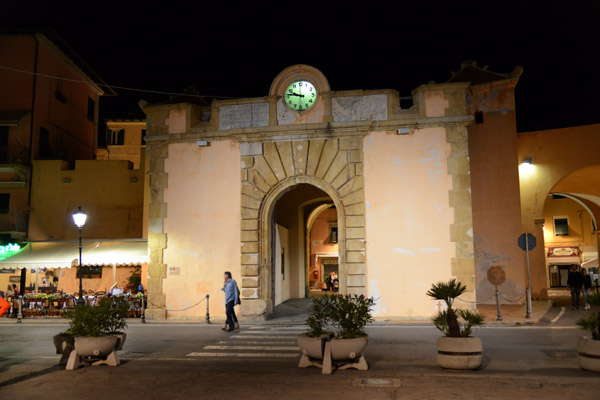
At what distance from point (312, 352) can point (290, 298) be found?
17.4 meters

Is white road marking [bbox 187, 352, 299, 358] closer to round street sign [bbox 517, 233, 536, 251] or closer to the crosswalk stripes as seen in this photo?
the crosswalk stripes

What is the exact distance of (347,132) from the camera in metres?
18.4

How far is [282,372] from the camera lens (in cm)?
927

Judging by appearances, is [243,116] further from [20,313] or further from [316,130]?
[20,313]

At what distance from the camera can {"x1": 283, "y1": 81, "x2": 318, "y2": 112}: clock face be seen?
18.9 meters

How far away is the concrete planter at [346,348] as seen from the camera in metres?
9.07

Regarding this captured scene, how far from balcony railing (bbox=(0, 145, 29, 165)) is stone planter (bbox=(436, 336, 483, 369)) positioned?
22522mm

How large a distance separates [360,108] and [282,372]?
11363 millimetres

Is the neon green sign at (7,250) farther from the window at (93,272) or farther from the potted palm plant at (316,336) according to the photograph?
the potted palm plant at (316,336)

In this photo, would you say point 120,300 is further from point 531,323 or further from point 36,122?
point 36,122

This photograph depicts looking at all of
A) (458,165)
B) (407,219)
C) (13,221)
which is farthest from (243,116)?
(13,221)

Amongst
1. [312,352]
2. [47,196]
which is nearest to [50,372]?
[312,352]

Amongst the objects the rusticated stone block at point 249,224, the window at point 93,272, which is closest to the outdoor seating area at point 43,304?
the window at point 93,272

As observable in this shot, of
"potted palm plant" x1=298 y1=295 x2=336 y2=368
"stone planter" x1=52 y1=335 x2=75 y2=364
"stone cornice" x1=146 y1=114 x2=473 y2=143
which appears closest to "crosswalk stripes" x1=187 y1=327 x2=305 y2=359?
"potted palm plant" x1=298 y1=295 x2=336 y2=368
